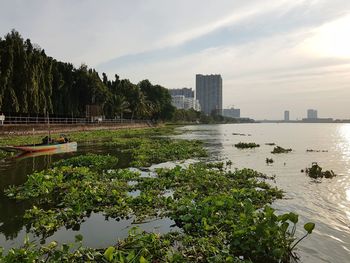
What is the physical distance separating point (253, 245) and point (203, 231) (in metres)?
1.67

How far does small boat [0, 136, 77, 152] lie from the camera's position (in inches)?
1021

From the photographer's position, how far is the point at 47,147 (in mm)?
28281

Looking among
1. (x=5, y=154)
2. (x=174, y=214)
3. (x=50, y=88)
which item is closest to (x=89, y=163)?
(x=5, y=154)

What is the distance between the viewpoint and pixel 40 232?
30.6 feet

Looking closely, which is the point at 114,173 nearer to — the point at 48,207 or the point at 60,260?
the point at 48,207

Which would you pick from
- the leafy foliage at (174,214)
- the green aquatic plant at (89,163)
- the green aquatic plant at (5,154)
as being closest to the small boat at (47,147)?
the green aquatic plant at (5,154)

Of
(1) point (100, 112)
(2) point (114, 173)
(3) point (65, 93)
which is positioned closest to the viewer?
(2) point (114, 173)

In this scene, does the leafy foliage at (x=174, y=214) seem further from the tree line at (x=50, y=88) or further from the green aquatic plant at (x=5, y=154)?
→ the tree line at (x=50, y=88)

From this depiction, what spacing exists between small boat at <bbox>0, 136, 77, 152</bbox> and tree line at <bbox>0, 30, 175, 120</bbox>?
16.0 metres

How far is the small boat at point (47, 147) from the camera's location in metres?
25.9

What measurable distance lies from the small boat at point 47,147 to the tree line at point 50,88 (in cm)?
1595

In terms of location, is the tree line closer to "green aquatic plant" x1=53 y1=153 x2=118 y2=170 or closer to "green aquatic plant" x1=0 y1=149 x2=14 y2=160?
"green aquatic plant" x1=0 y1=149 x2=14 y2=160

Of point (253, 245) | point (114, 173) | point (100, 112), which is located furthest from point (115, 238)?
point (100, 112)

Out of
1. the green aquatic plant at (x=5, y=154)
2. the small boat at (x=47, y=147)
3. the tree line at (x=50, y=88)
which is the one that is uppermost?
the tree line at (x=50, y=88)
